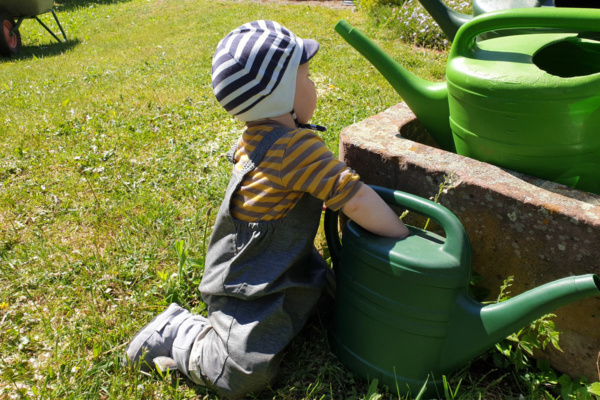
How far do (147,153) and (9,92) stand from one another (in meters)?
2.15

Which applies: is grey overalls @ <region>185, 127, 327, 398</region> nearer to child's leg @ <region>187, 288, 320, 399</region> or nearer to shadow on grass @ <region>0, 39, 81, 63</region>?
child's leg @ <region>187, 288, 320, 399</region>

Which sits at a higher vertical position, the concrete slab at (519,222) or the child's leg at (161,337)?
the concrete slab at (519,222)

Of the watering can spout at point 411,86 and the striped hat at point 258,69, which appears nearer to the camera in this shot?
the striped hat at point 258,69

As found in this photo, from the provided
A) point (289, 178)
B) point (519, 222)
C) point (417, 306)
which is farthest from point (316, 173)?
point (519, 222)

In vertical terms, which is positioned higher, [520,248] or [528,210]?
[528,210]

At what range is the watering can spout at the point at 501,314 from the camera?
41.5 inches

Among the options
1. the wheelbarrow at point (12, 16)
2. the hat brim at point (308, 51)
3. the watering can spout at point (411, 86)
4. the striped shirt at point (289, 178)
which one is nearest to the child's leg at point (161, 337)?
the striped shirt at point (289, 178)

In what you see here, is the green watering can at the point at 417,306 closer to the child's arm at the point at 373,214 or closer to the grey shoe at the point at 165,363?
the child's arm at the point at 373,214

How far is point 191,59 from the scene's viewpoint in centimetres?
484

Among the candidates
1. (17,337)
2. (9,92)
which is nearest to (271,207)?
(17,337)

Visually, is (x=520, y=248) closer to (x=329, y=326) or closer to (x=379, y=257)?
(x=379, y=257)

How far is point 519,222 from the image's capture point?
1.29 m

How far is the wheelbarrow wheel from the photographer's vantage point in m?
5.88

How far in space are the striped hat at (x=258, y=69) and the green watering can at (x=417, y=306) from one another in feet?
1.25
